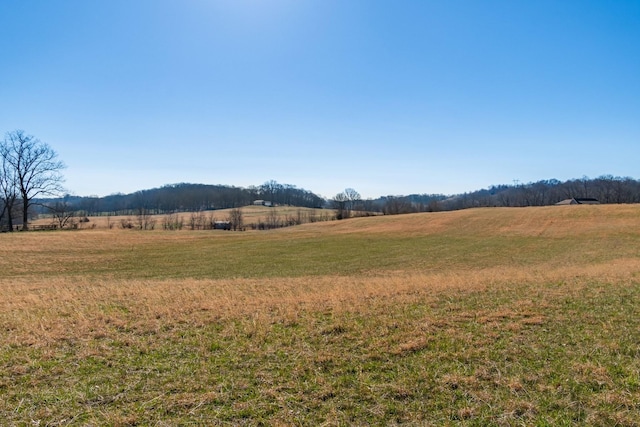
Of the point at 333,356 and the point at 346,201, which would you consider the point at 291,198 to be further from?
the point at 333,356

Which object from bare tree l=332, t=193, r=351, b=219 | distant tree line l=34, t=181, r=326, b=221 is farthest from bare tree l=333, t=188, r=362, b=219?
distant tree line l=34, t=181, r=326, b=221

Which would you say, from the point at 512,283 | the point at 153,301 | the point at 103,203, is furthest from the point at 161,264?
the point at 103,203

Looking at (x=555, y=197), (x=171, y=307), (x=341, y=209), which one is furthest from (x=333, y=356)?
(x=555, y=197)

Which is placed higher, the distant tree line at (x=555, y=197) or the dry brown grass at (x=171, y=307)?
the distant tree line at (x=555, y=197)

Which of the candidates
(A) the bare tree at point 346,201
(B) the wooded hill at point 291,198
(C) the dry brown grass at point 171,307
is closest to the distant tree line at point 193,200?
(B) the wooded hill at point 291,198

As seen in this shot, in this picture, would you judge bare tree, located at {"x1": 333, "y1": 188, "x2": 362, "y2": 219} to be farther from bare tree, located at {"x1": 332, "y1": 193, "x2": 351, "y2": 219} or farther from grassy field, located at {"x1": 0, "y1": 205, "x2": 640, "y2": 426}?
grassy field, located at {"x1": 0, "y1": 205, "x2": 640, "y2": 426}

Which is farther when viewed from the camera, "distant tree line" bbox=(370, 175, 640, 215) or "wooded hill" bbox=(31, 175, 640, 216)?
"wooded hill" bbox=(31, 175, 640, 216)

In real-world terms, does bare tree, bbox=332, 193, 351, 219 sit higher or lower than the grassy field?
higher

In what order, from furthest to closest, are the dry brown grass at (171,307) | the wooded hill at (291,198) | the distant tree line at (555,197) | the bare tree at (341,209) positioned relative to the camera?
the wooded hill at (291,198) < the distant tree line at (555,197) < the bare tree at (341,209) < the dry brown grass at (171,307)

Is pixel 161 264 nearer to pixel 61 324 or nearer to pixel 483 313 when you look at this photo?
pixel 61 324

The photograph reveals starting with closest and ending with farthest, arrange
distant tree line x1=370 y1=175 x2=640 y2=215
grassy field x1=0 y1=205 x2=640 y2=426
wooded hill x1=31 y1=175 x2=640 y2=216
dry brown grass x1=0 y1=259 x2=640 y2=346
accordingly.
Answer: grassy field x1=0 y1=205 x2=640 y2=426, dry brown grass x1=0 y1=259 x2=640 y2=346, distant tree line x1=370 y1=175 x2=640 y2=215, wooded hill x1=31 y1=175 x2=640 y2=216

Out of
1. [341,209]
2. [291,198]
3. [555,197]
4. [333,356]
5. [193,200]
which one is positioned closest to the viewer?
[333,356]

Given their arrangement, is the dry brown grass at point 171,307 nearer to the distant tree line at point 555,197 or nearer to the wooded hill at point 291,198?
the distant tree line at point 555,197

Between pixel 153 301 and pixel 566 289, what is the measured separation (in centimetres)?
1271
